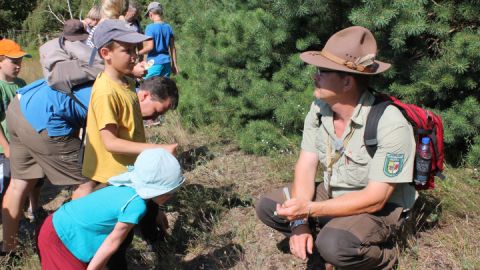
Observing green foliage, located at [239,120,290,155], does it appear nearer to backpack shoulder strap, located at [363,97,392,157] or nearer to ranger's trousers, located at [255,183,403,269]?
ranger's trousers, located at [255,183,403,269]

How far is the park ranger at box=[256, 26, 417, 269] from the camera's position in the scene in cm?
252

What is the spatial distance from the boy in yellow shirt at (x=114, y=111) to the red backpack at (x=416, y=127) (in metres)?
1.08

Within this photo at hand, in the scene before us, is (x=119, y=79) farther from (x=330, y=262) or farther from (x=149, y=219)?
(x=330, y=262)

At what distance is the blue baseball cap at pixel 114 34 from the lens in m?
2.74

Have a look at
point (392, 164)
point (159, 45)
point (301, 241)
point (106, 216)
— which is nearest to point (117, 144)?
point (106, 216)

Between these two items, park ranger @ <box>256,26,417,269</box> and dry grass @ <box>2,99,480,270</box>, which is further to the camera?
dry grass @ <box>2,99,480,270</box>

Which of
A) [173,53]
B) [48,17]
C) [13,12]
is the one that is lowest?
[13,12]

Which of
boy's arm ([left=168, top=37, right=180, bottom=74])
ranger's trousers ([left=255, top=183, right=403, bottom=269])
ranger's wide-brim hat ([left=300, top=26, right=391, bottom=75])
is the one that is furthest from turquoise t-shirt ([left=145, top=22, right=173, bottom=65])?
ranger's trousers ([left=255, top=183, right=403, bottom=269])

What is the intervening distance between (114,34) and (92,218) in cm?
103

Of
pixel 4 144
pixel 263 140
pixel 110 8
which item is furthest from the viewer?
pixel 263 140

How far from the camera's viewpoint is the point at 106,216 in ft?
8.07

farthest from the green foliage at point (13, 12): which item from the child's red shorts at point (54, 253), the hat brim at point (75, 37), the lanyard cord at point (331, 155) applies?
the lanyard cord at point (331, 155)

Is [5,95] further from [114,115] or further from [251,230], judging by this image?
[251,230]

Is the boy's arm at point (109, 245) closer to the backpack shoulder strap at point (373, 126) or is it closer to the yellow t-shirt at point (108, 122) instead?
the yellow t-shirt at point (108, 122)
